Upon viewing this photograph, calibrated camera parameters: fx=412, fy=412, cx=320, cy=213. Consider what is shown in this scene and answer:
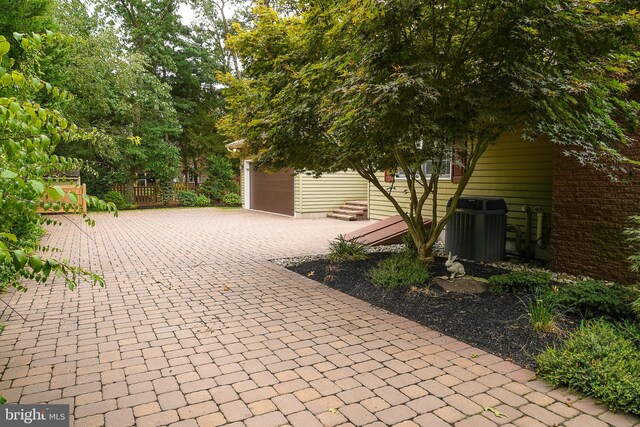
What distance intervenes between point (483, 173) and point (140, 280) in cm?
618

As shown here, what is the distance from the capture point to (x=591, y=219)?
5.20m

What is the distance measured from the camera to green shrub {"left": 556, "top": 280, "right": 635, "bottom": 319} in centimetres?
361

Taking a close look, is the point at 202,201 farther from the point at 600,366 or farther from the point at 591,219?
the point at 600,366

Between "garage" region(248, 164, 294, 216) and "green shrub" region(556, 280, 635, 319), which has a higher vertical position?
"garage" region(248, 164, 294, 216)

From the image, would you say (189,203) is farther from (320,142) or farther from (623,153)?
(623,153)

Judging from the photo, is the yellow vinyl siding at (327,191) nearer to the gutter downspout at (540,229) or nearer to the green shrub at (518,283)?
the gutter downspout at (540,229)

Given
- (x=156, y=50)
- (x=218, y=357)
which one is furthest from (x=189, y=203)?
(x=218, y=357)

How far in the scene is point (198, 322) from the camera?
4059mm

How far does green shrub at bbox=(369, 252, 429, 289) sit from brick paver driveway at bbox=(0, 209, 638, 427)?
575 millimetres

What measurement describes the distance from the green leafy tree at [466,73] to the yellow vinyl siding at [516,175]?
1787 mm

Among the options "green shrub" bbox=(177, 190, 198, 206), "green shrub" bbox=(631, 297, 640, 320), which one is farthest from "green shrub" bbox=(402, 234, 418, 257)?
"green shrub" bbox=(177, 190, 198, 206)

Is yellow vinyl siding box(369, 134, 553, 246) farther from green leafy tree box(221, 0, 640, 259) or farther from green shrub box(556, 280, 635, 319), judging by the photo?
green shrub box(556, 280, 635, 319)

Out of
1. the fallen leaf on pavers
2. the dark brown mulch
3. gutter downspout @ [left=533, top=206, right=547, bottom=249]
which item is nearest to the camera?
the fallen leaf on pavers

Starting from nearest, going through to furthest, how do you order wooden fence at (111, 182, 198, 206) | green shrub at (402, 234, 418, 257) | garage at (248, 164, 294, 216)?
1. green shrub at (402, 234, 418, 257)
2. garage at (248, 164, 294, 216)
3. wooden fence at (111, 182, 198, 206)
